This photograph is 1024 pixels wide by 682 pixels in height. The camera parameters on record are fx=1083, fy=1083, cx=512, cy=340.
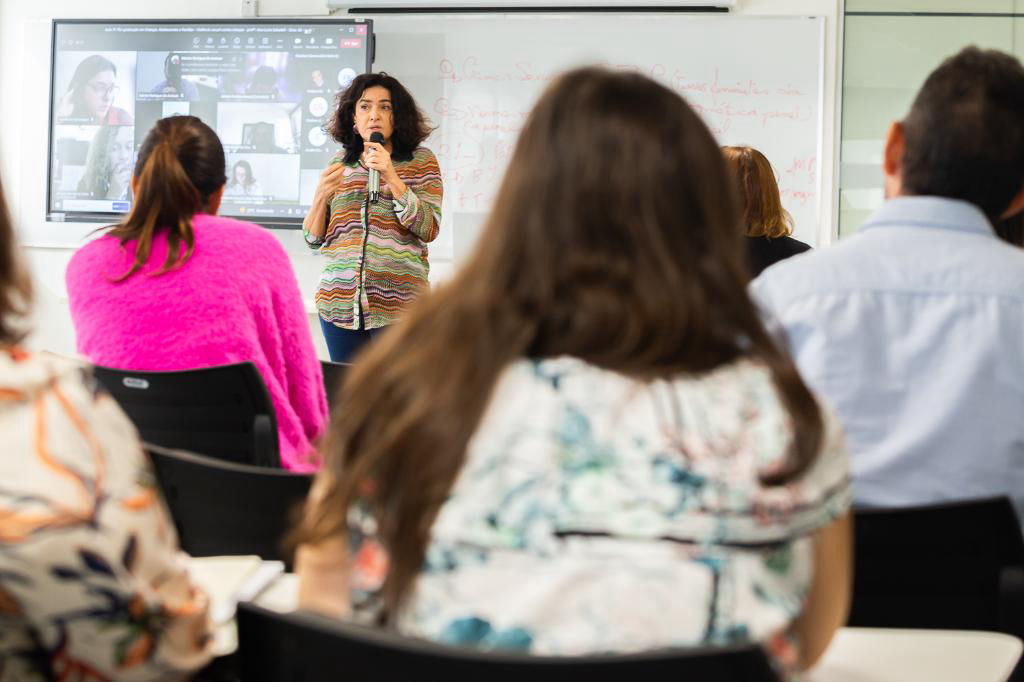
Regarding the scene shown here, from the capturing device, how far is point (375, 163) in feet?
11.7

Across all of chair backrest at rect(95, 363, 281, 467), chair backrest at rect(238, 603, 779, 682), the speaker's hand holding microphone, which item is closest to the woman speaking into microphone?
the speaker's hand holding microphone

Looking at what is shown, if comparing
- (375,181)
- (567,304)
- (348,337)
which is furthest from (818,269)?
(348,337)

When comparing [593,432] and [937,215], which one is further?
[937,215]

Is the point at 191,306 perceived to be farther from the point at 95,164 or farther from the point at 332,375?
the point at 95,164

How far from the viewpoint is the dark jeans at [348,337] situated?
12.1ft

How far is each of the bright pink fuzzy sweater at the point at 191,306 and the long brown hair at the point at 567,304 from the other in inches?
54.0

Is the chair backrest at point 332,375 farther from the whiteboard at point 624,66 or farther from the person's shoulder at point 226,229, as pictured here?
the whiteboard at point 624,66

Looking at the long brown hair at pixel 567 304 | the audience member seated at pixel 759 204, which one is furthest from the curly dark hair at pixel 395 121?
the long brown hair at pixel 567 304

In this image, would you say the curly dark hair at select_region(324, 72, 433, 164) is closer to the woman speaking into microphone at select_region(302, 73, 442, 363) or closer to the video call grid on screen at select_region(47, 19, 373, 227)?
the woman speaking into microphone at select_region(302, 73, 442, 363)

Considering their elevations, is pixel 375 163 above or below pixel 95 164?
below

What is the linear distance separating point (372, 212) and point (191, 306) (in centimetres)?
152

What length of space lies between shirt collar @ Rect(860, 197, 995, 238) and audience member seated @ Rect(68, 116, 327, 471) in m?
1.20

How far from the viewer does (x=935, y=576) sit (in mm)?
1209

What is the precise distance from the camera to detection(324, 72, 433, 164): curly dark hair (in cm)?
369
